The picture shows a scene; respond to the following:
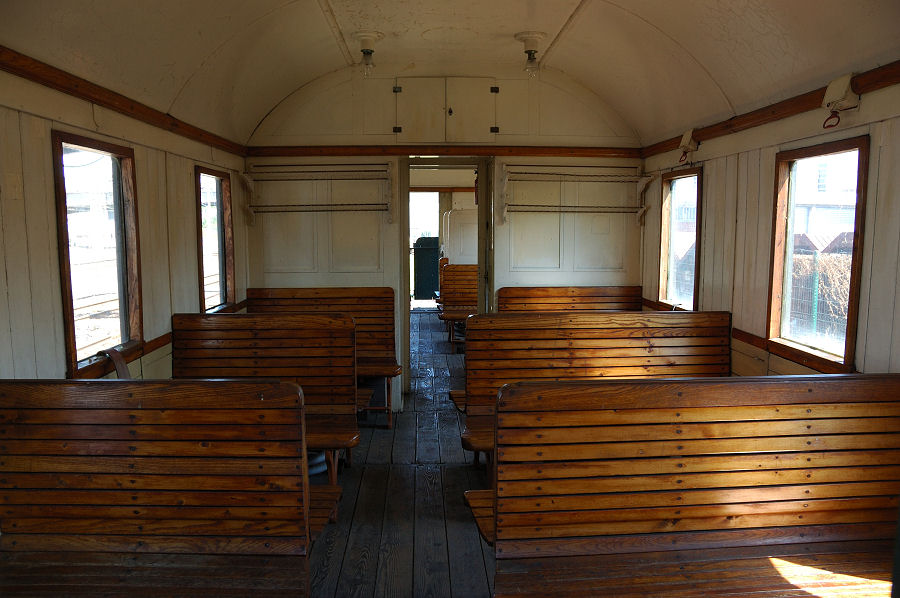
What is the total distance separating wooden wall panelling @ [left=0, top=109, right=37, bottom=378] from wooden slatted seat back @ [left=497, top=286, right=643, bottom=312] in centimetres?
513

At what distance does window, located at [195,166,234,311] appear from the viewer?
19.1 ft

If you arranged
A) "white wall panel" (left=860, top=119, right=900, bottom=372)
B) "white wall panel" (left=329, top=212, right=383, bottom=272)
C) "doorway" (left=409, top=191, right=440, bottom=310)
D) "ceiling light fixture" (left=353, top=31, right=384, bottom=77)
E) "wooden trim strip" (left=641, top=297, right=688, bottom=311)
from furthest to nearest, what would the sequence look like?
"doorway" (left=409, top=191, right=440, bottom=310)
"white wall panel" (left=329, top=212, right=383, bottom=272)
"wooden trim strip" (left=641, top=297, right=688, bottom=311)
"ceiling light fixture" (left=353, top=31, right=384, bottom=77)
"white wall panel" (left=860, top=119, right=900, bottom=372)

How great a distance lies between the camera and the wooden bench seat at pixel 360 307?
278 inches

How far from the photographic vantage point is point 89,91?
388 centimetres

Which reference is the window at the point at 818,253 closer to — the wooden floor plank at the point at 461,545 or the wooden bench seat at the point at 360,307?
the wooden floor plank at the point at 461,545

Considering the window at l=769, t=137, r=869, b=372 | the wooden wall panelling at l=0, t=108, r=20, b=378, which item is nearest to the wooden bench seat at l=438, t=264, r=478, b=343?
the window at l=769, t=137, r=869, b=372

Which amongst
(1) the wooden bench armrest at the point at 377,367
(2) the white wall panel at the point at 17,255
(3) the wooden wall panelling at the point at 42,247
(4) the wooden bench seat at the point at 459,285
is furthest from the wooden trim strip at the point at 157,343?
(4) the wooden bench seat at the point at 459,285

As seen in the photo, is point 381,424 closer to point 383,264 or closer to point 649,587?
point 383,264

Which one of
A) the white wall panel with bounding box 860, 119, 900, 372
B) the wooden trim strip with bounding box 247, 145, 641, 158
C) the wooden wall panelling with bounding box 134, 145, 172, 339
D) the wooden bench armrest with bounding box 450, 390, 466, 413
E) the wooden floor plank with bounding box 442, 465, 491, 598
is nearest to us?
the white wall panel with bounding box 860, 119, 900, 372

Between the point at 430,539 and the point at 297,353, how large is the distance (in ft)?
5.65

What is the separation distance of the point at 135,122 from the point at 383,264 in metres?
3.37

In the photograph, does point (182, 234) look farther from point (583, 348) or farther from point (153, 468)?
point (583, 348)

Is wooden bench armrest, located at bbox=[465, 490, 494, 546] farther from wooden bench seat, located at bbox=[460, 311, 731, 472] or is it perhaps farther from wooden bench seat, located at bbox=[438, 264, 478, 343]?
wooden bench seat, located at bbox=[438, 264, 478, 343]

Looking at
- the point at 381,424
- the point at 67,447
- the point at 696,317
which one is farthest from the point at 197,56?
the point at 696,317
